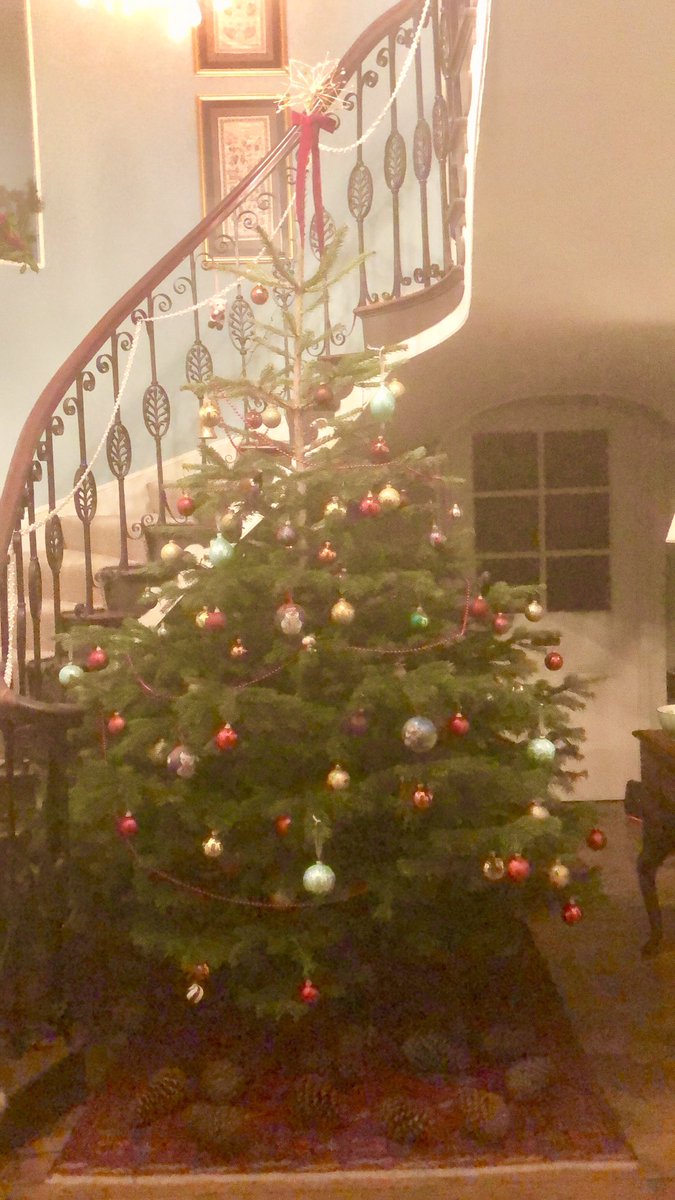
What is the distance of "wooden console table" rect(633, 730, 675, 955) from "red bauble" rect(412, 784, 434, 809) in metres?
0.95

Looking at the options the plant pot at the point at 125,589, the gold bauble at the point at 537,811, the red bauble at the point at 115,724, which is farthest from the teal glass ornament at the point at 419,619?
the plant pot at the point at 125,589

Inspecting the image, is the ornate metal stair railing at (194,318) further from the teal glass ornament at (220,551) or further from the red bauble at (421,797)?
the red bauble at (421,797)

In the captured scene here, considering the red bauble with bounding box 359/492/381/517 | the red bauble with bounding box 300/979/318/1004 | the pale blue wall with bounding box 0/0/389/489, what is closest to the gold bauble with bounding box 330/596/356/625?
the red bauble with bounding box 359/492/381/517

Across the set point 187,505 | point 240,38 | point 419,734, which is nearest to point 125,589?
point 187,505

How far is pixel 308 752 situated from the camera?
7.61 feet

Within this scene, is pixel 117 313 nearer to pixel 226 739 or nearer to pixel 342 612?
pixel 342 612

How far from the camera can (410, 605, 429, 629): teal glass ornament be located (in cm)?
245

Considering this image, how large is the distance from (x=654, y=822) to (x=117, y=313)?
2372 mm

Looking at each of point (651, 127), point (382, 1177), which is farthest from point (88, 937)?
point (651, 127)

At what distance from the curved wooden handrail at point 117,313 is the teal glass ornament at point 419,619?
1.21 metres

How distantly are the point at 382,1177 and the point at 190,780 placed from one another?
98 centimetres

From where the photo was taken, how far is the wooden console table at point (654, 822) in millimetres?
2881

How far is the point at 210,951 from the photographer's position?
2.27 metres

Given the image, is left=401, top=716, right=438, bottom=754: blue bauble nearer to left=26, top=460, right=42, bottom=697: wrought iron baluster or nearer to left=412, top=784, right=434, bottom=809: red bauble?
left=412, top=784, right=434, bottom=809: red bauble
